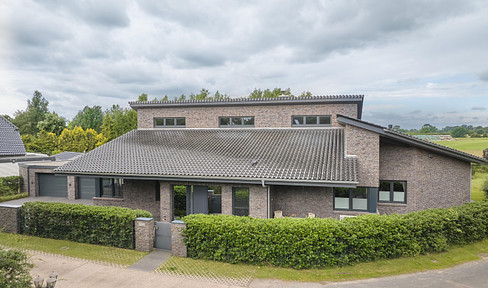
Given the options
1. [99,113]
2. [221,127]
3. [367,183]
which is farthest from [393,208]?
[99,113]

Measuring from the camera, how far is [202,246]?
32.0 feet

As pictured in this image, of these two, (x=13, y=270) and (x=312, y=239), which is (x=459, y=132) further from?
(x=13, y=270)

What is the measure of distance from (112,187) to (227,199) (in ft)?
26.3

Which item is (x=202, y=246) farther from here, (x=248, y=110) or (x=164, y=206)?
(x=248, y=110)

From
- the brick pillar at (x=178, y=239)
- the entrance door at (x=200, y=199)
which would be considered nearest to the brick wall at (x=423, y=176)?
the entrance door at (x=200, y=199)

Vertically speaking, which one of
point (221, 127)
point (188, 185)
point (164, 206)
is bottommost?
point (164, 206)

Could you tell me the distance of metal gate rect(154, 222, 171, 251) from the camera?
1072 centimetres

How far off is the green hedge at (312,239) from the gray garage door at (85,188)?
48.8 ft

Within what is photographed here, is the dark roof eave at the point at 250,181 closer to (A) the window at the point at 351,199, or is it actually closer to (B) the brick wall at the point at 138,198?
(B) the brick wall at the point at 138,198

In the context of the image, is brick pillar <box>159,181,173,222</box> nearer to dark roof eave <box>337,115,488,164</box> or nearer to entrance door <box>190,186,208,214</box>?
entrance door <box>190,186,208,214</box>

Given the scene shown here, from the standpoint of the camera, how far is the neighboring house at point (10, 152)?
78.1 feet

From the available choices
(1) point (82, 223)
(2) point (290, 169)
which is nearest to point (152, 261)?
(1) point (82, 223)

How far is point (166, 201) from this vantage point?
46.2 ft

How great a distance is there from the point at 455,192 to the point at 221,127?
47.2ft
